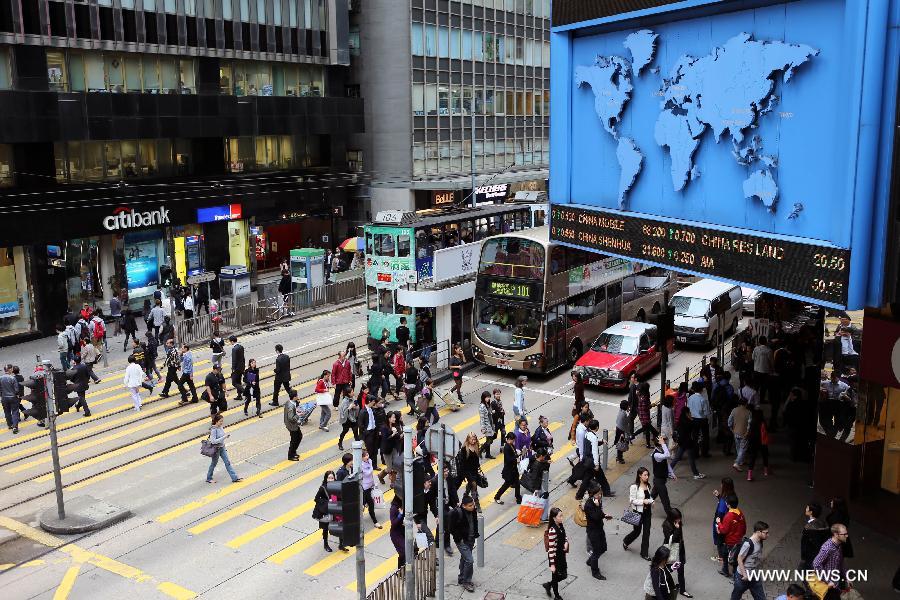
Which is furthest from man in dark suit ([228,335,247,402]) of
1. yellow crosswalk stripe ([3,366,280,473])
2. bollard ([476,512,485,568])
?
bollard ([476,512,485,568])

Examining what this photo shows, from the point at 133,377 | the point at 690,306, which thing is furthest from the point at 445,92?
the point at 133,377

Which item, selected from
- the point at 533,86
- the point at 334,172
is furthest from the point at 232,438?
the point at 533,86

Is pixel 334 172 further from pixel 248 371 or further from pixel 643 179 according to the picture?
pixel 643 179

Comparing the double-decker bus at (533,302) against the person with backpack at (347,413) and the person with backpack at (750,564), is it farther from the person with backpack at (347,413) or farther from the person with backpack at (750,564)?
the person with backpack at (750,564)

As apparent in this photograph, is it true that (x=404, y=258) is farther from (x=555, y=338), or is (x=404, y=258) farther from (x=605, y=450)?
(x=605, y=450)

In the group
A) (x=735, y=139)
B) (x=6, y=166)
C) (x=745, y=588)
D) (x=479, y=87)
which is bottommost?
(x=745, y=588)

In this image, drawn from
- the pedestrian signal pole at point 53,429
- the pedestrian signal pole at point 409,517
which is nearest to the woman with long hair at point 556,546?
the pedestrian signal pole at point 409,517
